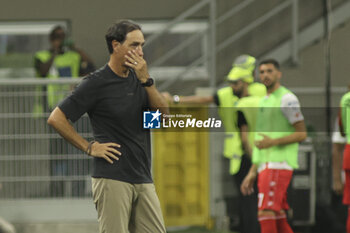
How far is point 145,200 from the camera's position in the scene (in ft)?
20.5

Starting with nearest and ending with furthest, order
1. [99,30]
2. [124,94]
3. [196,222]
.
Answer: [124,94] < [196,222] < [99,30]

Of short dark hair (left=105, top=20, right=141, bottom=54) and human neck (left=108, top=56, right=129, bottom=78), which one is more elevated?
short dark hair (left=105, top=20, right=141, bottom=54)

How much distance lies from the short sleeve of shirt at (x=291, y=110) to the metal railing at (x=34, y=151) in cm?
289

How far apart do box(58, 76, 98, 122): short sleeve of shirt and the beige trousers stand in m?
0.45

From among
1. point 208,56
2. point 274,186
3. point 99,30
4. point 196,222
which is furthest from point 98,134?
point 99,30

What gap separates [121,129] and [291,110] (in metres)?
2.51

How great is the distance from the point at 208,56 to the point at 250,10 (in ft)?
5.04

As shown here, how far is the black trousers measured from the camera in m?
9.16

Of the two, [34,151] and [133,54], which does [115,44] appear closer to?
[133,54]

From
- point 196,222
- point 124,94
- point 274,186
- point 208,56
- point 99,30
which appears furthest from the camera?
point 99,30

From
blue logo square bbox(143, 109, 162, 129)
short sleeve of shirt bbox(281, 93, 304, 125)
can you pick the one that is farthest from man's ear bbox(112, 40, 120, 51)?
short sleeve of shirt bbox(281, 93, 304, 125)

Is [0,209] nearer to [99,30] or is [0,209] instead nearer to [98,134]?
[99,30]

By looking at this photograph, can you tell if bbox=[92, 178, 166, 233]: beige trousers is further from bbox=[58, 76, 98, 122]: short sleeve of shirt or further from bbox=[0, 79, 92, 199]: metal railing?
bbox=[0, 79, 92, 199]: metal railing

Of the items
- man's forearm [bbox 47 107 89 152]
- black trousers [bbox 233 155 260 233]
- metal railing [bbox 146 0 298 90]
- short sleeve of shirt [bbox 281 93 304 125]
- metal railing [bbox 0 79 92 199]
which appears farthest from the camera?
metal railing [bbox 146 0 298 90]
